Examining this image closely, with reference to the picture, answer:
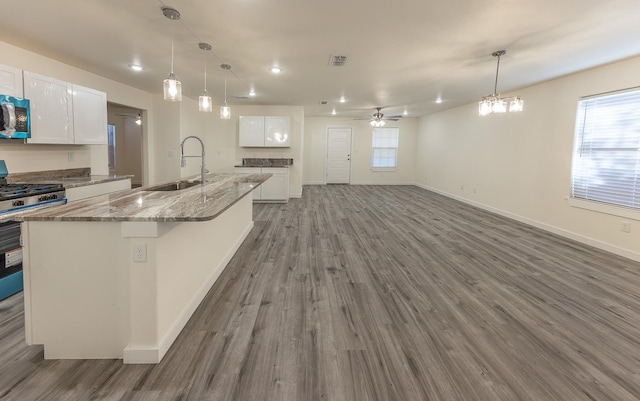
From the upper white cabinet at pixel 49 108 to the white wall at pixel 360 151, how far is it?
803 cm

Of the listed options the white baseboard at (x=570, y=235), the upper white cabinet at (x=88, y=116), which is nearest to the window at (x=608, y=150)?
the white baseboard at (x=570, y=235)

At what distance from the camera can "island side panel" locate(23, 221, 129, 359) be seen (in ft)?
6.19

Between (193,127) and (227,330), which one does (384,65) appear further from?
(193,127)

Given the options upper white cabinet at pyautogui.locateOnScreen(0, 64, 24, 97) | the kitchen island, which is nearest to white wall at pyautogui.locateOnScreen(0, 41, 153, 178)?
upper white cabinet at pyautogui.locateOnScreen(0, 64, 24, 97)

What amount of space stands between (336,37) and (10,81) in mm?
3394

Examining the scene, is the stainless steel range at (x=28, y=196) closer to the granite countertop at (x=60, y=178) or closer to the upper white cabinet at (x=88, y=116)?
the granite countertop at (x=60, y=178)

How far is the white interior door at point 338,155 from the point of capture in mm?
11445

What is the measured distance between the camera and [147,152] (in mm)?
6711

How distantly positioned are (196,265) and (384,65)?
363 cm

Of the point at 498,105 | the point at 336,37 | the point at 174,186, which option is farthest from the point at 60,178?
the point at 498,105

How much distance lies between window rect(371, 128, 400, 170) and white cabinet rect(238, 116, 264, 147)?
503cm

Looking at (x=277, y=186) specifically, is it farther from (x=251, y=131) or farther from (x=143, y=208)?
(x=143, y=208)

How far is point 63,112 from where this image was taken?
12.5ft

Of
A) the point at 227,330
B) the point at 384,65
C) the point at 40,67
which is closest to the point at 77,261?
the point at 227,330
